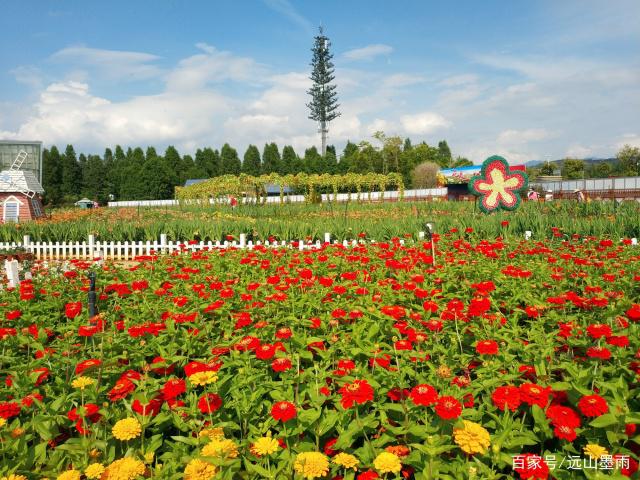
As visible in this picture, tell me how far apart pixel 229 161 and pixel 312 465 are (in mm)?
55580

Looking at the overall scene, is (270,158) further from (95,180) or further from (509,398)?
(509,398)

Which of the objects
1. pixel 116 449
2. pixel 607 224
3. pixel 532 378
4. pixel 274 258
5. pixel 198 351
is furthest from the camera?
pixel 607 224

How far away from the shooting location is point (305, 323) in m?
2.96

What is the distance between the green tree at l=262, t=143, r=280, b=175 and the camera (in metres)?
54.7

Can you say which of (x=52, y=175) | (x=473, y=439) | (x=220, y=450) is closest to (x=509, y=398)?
(x=473, y=439)

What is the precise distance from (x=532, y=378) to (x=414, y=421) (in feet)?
2.62

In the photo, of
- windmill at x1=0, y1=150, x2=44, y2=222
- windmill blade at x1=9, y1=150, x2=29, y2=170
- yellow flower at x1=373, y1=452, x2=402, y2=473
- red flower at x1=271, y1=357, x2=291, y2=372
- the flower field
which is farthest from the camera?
windmill blade at x1=9, y1=150, x2=29, y2=170

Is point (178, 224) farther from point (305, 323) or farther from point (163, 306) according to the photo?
point (305, 323)

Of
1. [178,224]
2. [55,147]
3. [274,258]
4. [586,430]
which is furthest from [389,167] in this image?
[586,430]

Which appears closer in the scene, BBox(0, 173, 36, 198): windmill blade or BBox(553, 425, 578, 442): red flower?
BBox(553, 425, 578, 442): red flower

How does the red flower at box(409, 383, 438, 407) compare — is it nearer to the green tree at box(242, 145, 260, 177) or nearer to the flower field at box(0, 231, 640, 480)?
the flower field at box(0, 231, 640, 480)

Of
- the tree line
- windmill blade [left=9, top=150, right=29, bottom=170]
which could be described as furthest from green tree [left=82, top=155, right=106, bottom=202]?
windmill blade [left=9, top=150, right=29, bottom=170]

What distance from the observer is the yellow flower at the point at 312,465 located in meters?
1.45

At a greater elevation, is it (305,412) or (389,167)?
(389,167)
